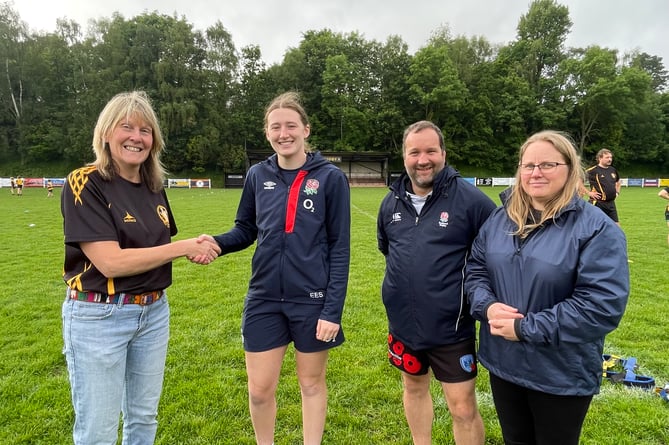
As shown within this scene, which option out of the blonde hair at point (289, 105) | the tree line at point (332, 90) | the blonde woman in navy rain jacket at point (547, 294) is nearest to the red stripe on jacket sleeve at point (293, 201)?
the blonde hair at point (289, 105)

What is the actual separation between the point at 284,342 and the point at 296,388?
1.46 m

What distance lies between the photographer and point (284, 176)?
2.59m

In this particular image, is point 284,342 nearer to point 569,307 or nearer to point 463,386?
point 463,386

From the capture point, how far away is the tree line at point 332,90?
42875mm

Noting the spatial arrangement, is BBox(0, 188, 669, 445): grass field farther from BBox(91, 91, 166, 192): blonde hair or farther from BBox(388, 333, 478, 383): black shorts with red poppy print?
BBox(91, 91, 166, 192): blonde hair

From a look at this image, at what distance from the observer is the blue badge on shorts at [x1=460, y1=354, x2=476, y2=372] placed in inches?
96.3

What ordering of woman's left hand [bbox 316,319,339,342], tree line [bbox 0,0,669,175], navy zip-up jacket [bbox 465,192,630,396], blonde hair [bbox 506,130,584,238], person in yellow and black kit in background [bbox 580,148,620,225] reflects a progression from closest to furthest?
1. navy zip-up jacket [bbox 465,192,630,396]
2. blonde hair [bbox 506,130,584,238]
3. woman's left hand [bbox 316,319,339,342]
4. person in yellow and black kit in background [bbox 580,148,620,225]
5. tree line [bbox 0,0,669,175]

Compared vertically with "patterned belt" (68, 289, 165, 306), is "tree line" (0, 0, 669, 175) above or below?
above

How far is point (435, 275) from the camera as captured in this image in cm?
244

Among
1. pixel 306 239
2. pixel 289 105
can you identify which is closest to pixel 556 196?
pixel 306 239

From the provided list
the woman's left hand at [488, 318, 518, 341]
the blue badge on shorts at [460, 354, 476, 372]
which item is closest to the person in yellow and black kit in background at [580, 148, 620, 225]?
the blue badge on shorts at [460, 354, 476, 372]

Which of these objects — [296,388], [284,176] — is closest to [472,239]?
[284,176]

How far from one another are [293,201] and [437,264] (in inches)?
38.1

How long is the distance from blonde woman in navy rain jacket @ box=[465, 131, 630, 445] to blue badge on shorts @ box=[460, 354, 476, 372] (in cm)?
22
